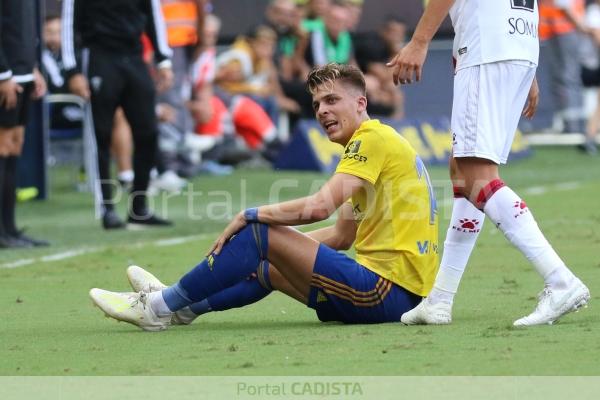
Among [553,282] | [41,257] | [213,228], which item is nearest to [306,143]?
[213,228]

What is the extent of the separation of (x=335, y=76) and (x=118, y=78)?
5858 millimetres

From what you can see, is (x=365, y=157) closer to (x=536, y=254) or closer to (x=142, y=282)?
(x=536, y=254)

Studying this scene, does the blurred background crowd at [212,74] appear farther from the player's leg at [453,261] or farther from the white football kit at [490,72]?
the white football kit at [490,72]

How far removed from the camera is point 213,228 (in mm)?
12094

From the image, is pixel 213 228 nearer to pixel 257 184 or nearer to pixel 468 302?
pixel 257 184

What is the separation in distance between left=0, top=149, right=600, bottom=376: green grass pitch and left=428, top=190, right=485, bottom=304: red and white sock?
225mm

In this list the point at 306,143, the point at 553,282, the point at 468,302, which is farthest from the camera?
the point at 306,143

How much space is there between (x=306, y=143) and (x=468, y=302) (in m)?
9.79

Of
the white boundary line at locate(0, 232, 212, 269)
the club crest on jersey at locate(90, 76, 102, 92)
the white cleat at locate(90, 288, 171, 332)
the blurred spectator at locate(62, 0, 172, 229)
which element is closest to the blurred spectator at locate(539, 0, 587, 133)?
the blurred spectator at locate(62, 0, 172, 229)

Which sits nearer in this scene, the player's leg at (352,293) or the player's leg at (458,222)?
the player's leg at (352,293)

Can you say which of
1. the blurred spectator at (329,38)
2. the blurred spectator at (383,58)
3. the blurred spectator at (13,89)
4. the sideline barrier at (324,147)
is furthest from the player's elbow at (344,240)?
the blurred spectator at (383,58)

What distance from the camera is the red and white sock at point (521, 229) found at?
636 cm

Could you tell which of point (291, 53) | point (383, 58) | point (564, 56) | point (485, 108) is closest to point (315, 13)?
point (291, 53)

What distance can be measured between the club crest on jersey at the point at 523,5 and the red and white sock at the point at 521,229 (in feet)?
2.67
